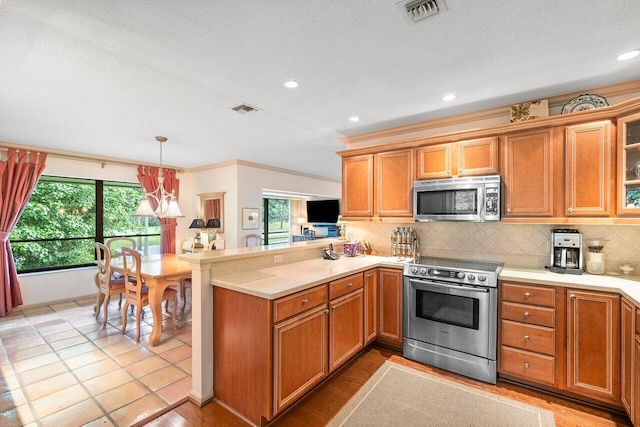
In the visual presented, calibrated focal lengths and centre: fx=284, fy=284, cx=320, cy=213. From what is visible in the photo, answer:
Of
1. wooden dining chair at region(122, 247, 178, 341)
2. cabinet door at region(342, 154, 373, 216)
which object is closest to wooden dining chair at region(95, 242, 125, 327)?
wooden dining chair at region(122, 247, 178, 341)

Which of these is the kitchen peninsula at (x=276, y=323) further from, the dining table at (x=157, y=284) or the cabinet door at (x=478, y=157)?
the dining table at (x=157, y=284)

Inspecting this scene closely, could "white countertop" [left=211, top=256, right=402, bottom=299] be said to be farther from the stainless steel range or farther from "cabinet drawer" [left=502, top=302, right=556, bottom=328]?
"cabinet drawer" [left=502, top=302, right=556, bottom=328]

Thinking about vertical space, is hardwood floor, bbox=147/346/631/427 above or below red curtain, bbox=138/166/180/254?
below

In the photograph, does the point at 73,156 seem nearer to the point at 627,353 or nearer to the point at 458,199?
the point at 458,199

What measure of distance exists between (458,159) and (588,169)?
1.02 metres

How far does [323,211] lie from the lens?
876 centimetres

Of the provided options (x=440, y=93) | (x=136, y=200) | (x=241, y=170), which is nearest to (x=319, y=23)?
(x=440, y=93)

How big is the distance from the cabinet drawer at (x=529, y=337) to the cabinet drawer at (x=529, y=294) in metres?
0.20

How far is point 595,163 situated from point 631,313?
1.21m

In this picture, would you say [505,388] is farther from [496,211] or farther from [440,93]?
[440,93]

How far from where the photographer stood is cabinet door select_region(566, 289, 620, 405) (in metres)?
2.07

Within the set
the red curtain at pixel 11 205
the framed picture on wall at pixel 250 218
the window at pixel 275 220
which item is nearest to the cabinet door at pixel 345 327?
the framed picture on wall at pixel 250 218

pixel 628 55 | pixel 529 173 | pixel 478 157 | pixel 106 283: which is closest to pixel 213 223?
pixel 106 283

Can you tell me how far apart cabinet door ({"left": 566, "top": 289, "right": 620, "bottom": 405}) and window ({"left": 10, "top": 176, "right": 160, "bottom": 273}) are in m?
6.81
